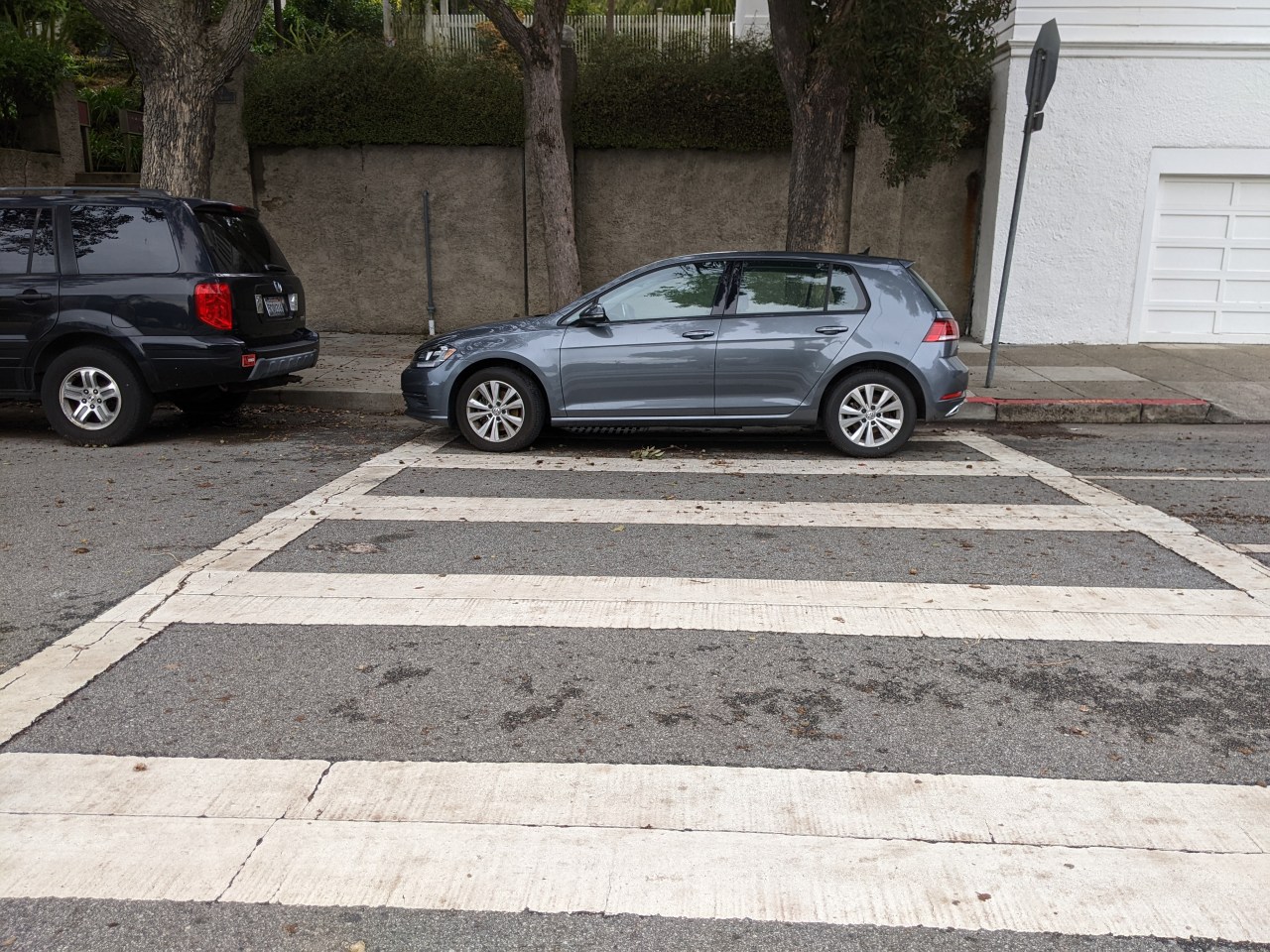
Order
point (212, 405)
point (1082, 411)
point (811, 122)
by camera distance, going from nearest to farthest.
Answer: point (212, 405) < point (1082, 411) < point (811, 122)

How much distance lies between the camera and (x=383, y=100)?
1433 cm

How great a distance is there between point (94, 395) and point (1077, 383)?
31.7 ft

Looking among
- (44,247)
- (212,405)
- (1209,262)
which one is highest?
(1209,262)

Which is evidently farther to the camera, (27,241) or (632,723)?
(27,241)

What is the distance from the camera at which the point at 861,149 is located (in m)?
14.2

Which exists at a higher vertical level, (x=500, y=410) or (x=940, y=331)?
(x=940, y=331)

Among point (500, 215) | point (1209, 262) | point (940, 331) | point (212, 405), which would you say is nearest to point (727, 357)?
point (940, 331)

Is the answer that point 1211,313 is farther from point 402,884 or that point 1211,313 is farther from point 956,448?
point 402,884

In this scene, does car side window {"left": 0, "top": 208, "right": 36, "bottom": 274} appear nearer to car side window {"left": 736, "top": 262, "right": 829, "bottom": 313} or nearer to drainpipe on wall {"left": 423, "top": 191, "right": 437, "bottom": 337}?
car side window {"left": 736, "top": 262, "right": 829, "bottom": 313}

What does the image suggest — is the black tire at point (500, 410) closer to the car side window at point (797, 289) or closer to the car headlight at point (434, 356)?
the car headlight at point (434, 356)

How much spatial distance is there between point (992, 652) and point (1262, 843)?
1.40 m

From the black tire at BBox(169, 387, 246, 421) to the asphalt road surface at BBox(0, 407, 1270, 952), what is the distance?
257cm

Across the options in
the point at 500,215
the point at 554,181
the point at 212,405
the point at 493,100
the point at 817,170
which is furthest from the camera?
the point at 500,215

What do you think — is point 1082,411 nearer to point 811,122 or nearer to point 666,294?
point 811,122
